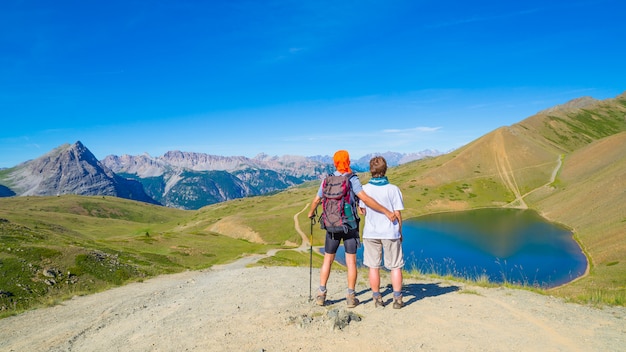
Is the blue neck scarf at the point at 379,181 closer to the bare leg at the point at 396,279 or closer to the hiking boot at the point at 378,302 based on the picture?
the bare leg at the point at 396,279

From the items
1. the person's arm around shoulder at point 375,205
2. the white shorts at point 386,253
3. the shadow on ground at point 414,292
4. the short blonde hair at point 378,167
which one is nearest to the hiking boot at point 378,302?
the shadow on ground at point 414,292

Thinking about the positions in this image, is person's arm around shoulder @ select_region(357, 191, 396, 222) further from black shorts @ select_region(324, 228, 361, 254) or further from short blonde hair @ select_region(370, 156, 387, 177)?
black shorts @ select_region(324, 228, 361, 254)

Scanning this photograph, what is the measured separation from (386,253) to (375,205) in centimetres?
183

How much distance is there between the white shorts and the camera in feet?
38.3

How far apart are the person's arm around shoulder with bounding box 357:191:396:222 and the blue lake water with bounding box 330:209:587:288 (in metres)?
31.6

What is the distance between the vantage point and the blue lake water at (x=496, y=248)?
55747 mm

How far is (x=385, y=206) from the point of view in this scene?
37.8 ft

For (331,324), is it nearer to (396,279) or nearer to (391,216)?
(396,279)

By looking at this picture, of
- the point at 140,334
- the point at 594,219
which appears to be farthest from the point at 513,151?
the point at 140,334

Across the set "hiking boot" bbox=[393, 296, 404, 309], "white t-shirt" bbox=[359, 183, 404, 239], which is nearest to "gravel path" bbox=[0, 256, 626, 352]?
"hiking boot" bbox=[393, 296, 404, 309]

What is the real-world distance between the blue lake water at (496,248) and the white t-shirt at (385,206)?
102 ft

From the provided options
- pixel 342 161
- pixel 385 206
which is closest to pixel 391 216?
pixel 385 206

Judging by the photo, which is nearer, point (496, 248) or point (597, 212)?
point (496, 248)

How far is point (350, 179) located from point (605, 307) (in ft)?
37.8
